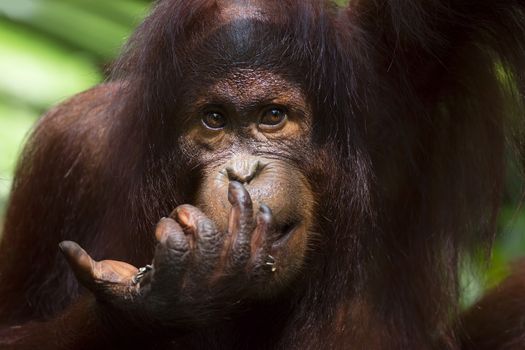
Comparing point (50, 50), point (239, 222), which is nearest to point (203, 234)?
point (239, 222)

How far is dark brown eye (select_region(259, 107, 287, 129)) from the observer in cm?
368

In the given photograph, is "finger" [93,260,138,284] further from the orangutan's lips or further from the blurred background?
the blurred background

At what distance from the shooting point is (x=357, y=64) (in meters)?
3.89

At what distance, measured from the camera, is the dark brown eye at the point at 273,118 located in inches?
145

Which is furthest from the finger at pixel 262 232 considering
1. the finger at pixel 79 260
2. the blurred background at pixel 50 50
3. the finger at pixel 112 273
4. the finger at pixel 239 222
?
the blurred background at pixel 50 50

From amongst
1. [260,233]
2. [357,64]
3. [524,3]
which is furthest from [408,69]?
[260,233]

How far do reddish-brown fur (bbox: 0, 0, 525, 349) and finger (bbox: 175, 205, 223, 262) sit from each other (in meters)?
0.41

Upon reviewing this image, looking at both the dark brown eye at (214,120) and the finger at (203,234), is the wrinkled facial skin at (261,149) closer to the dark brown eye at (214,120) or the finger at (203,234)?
the dark brown eye at (214,120)

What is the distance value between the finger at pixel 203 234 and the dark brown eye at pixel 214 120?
0.47 meters

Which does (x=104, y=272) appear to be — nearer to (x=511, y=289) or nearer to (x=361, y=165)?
(x=361, y=165)

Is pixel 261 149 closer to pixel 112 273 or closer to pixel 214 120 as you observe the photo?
pixel 214 120

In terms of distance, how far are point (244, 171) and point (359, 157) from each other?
0.59 metres

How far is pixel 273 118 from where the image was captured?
3689 mm

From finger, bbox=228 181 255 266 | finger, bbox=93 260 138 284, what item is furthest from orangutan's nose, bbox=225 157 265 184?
finger, bbox=93 260 138 284
